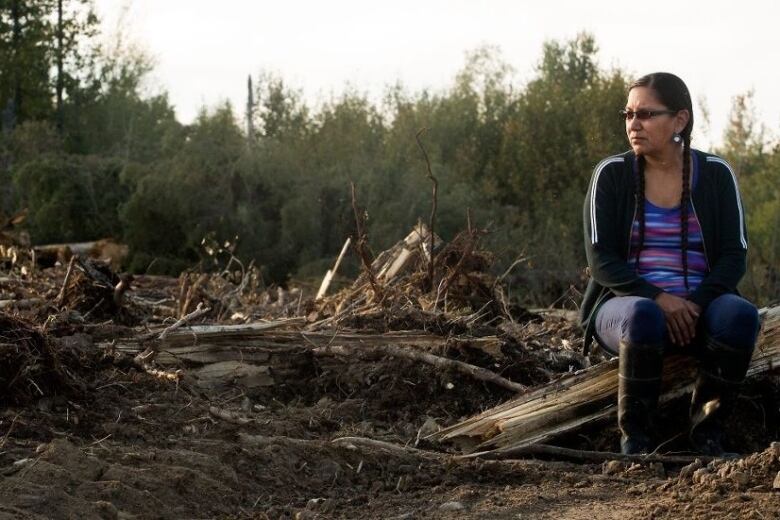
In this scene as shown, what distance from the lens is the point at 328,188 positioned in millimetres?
26406

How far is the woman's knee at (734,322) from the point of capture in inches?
193

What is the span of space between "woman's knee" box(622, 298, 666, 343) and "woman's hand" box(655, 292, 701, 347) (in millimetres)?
51

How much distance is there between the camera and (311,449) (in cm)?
511

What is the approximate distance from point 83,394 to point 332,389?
5.03 feet

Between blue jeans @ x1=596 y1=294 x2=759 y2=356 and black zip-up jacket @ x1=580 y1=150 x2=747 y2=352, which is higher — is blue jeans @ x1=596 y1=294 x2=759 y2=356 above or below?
below

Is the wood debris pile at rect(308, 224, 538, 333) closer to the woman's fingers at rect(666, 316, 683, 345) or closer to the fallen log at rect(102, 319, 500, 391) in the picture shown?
the fallen log at rect(102, 319, 500, 391)

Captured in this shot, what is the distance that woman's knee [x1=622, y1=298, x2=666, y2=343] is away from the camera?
4.88m

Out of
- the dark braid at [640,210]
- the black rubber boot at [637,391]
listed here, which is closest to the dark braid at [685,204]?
the dark braid at [640,210]

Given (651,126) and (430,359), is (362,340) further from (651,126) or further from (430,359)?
(651,126)

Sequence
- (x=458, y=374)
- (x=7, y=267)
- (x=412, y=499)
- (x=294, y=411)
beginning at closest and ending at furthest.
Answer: (x=412, y=499), (x=294, y=411), (x=458, y=374), (x=7, y=267)

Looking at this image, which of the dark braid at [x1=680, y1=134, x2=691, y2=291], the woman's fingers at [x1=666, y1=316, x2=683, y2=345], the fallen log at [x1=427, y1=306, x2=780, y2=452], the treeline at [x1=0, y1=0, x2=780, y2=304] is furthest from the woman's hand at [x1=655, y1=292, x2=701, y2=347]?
the treeline at [x1=0, y1=0, x2=780, y2=304]

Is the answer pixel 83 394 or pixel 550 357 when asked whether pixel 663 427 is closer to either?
pixel 550 357

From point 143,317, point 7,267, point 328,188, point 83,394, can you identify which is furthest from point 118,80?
point 83,394

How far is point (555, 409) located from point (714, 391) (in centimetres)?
68
